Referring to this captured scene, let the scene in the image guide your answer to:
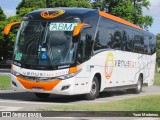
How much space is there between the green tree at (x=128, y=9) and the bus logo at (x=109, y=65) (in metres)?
39.5

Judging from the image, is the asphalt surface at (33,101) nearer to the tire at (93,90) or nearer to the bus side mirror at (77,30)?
the tire at (93,90)

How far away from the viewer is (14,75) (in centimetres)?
1650

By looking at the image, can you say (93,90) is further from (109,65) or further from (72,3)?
(72,3)

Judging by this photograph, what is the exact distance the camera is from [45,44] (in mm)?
16031

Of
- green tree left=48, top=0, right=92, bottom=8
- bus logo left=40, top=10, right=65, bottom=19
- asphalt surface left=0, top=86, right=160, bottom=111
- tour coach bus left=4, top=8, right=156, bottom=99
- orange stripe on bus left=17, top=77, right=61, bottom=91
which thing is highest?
green tree left=48, top=0, right=92, bottom=8

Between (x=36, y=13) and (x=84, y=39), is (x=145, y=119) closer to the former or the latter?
(x=84, y=39)

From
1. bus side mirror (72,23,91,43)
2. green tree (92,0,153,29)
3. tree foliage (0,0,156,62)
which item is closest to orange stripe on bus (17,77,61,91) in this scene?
bus side mirror (72,23,91,43)

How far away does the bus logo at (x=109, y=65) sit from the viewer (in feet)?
62.5

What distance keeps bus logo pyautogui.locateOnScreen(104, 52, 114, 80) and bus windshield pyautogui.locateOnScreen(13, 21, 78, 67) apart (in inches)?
136

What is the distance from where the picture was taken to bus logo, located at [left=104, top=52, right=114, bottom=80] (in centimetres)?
1906

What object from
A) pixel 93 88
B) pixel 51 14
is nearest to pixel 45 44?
pixel 51 14

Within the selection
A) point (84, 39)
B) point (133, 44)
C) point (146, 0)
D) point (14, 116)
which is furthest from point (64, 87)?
point (146, 0)

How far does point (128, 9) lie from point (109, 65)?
134ft

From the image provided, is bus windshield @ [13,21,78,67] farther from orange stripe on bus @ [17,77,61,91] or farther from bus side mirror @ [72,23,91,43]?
orange stripe on bus @ [17,77,61,91]
